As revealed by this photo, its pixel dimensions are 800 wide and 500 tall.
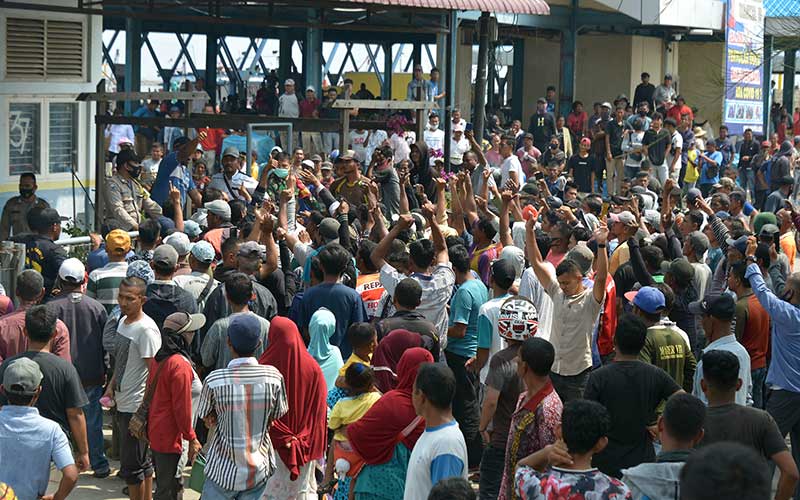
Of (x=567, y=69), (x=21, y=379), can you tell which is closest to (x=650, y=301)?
(x=21, y=379)

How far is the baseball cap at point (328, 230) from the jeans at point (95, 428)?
2.13 m

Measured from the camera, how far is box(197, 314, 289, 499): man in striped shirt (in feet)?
21.0

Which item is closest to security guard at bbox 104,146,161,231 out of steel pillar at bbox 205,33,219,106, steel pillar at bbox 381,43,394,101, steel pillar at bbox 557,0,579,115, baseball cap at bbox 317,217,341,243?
baseball cap at bbox 317,217,341,243

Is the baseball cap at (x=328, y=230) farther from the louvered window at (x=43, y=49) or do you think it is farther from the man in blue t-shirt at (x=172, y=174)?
the louvered window at (x=43, y=49)

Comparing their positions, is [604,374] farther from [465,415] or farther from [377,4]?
[377,4]

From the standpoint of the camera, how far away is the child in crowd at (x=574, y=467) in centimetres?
475

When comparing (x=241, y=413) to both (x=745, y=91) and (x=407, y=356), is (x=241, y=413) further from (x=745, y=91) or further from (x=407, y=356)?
(x=745, y=91)

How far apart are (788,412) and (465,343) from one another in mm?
2252

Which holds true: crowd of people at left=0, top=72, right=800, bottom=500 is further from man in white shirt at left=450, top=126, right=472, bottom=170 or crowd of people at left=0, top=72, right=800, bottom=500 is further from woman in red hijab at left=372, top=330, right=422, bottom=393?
man in white shirt at left=450, top=126, right=472, bottom=170

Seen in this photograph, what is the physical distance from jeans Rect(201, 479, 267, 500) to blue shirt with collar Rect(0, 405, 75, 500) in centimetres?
89

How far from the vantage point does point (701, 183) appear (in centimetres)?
2431

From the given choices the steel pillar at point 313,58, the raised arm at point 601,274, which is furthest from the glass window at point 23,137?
the steel pillar at point 313,58

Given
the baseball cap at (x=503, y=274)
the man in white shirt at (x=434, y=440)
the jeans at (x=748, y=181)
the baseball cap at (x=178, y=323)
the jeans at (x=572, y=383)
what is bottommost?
the jeans at (x=572, y=383)

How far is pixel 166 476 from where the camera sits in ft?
24.3
